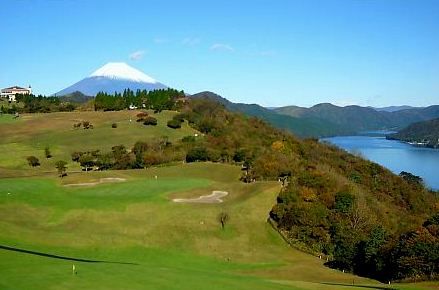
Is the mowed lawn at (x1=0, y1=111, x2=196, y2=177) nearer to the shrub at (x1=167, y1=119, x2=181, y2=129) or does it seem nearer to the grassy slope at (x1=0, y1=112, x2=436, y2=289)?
the shrub at (x1=167, y1=119, x2=181, y2=129)

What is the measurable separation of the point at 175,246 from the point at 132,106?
100m

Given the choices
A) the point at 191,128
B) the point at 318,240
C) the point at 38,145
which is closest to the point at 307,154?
the point at 191,128

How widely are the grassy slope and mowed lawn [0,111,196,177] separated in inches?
853

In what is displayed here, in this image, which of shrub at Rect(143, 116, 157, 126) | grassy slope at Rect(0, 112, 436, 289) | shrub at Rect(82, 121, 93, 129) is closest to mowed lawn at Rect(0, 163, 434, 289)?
grassy slope at Rect(0, 112, 436, 289)

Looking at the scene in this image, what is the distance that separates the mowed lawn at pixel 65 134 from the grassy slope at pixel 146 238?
2166 cm

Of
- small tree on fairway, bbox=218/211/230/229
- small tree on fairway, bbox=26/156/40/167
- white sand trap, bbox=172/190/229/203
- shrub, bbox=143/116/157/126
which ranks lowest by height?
small tree on fairway, bbox=218/211/230/229

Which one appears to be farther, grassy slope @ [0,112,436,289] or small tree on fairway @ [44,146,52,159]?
small tree on fairway @ [44,146,52,159]

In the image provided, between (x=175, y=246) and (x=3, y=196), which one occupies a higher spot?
(x=3, y=196)

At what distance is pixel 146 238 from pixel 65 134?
62088mm

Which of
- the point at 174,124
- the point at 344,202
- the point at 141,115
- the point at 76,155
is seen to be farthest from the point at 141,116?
the point at 344,202

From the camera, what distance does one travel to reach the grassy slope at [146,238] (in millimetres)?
24328

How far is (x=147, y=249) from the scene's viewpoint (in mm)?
39562

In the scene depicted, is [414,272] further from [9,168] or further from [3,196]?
[9,168]

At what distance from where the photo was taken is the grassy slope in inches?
958
